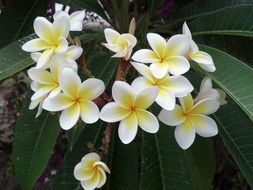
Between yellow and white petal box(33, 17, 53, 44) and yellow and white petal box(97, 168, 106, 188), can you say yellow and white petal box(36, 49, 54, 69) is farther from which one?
yellow and white petal box(97, 168, 106, 188)

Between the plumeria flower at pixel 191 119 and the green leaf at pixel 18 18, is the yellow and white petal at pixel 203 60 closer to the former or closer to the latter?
the plumeria flower at pixel 191 119

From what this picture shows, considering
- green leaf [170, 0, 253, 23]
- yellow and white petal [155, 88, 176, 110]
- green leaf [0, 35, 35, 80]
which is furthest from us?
green leaf [170, 0, 253, 23]

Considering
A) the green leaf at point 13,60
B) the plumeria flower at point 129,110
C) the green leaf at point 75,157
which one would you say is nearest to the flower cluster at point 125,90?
the plumeria flower at point 129,110

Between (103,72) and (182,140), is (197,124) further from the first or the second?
(103,72)

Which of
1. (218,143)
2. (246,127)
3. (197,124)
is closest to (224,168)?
(218,143)

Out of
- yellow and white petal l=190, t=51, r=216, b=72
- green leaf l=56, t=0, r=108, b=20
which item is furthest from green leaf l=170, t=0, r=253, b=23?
yellow and white petal l=190, t=51, r=216, b=72

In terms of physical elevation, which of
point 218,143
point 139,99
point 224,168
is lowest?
point 224,168

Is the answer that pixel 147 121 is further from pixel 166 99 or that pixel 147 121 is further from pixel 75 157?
pixel 75 157
